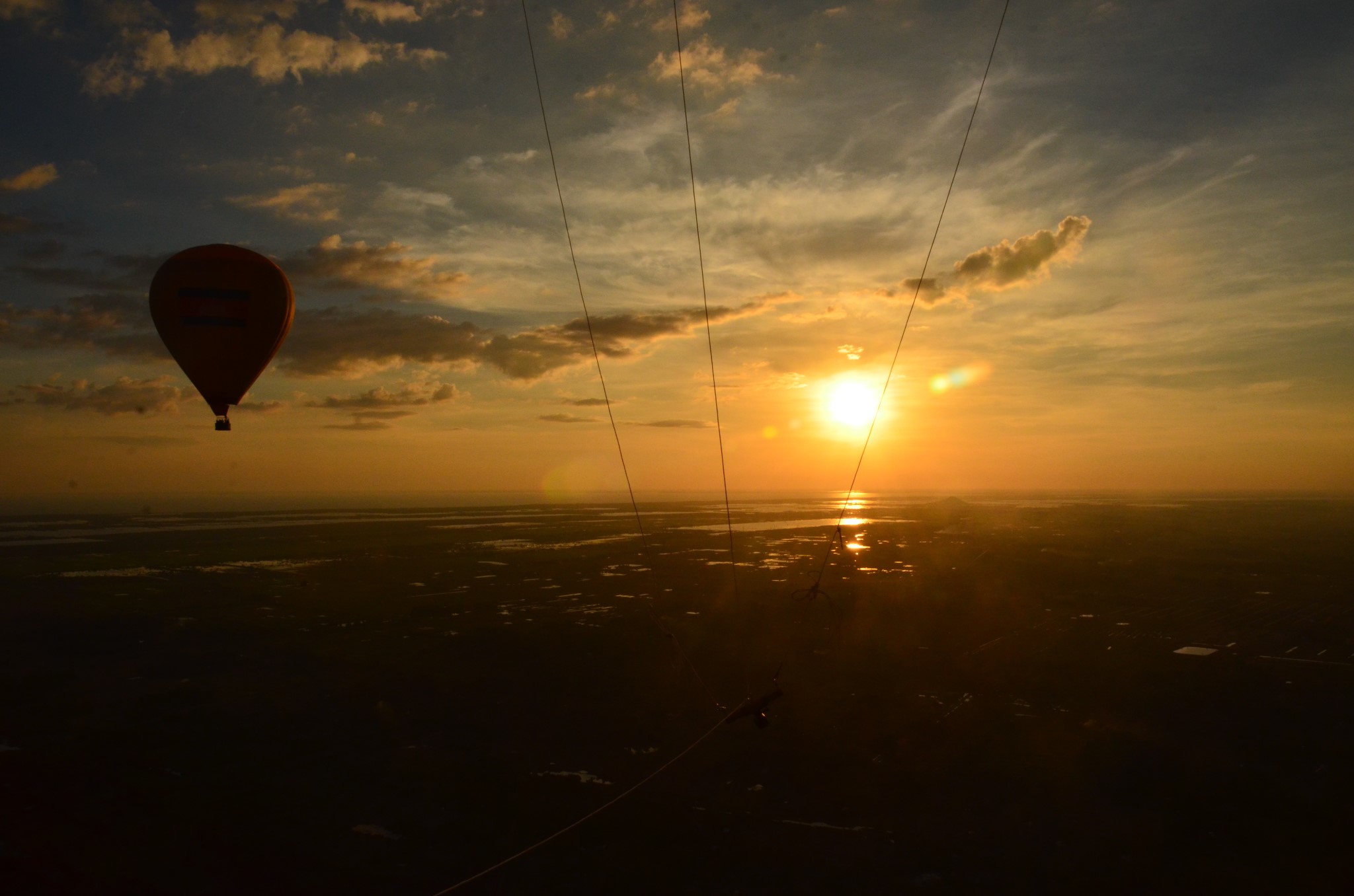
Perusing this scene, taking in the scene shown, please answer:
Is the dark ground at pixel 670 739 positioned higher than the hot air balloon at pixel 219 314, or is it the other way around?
the hot air balloon at pixel 219 314

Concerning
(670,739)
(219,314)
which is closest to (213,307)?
(219,314)

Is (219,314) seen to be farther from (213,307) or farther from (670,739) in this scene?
(670,739)

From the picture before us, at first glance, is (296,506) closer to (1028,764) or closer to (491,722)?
(491,722)

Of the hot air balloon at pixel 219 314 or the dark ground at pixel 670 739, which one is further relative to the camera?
the hot air balloon at pixel 219 314

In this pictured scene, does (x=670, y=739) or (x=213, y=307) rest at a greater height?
(x=213, y=307)

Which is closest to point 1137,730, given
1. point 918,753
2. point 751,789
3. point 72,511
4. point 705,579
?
point 918,753

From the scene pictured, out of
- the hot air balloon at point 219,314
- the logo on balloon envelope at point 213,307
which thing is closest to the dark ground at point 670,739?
the hot air balloon at point 219,314

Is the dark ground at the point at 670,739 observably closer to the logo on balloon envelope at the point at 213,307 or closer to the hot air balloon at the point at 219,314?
the hot air balloon at the point at 219,314
